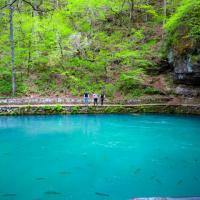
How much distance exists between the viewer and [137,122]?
2258 centimetres

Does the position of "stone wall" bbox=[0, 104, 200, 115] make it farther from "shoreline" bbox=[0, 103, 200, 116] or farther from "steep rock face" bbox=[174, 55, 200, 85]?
"steep rock face" bbox=[174, 55, 200, 85]

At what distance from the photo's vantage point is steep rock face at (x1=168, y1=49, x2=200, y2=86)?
25203mm

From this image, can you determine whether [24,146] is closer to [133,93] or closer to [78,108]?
[78,108]

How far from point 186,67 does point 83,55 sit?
11904 millimetres

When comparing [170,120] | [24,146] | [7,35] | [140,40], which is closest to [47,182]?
[24,146]

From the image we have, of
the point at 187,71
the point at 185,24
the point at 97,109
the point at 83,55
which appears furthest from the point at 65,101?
the point at 185,24

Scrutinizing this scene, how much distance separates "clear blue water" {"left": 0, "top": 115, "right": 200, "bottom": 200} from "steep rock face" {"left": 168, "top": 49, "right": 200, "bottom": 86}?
454 centimetres

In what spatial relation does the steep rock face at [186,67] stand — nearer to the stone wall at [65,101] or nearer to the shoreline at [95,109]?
the stone wall at [65,101]

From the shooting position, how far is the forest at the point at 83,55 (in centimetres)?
2888

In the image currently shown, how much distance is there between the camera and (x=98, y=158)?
1420 cm

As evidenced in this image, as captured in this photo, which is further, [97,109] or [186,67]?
[186,67]

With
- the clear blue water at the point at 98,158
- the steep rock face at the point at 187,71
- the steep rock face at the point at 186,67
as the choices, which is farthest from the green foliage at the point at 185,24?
the clear blue water at the point at 98,158

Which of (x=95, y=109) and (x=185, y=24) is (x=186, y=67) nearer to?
(x=185, y=24)

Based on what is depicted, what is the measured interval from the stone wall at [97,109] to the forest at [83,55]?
9.73ft
